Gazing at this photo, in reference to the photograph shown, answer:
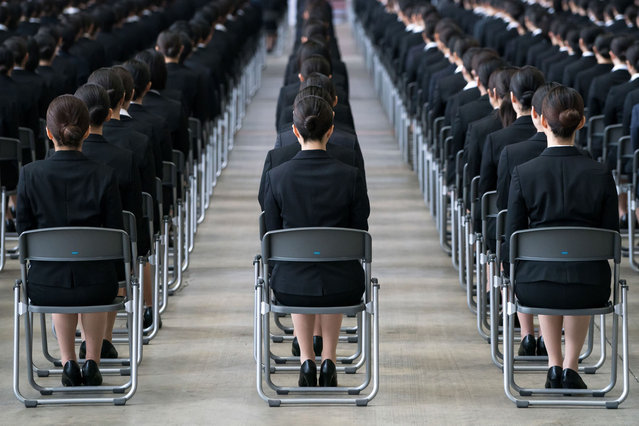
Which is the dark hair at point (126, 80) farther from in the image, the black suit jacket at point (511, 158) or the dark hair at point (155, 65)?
the black suit jacket at point (511, 158)

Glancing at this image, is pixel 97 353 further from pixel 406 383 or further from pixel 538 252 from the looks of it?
pixel 538 252

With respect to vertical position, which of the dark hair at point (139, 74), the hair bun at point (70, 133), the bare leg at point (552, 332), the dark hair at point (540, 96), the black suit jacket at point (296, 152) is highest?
the dark hair at point (139, 74)

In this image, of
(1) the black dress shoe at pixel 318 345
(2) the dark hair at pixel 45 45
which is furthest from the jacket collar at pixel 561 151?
(2) the dark hair at pixel 45 45

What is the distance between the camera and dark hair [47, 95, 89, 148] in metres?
5.49

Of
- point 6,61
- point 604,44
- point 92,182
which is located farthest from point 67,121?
point 604,44

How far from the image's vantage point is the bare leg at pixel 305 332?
5.57 m

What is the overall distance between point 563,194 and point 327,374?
1257mm

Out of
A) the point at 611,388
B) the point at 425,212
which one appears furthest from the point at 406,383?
the point at 425,212

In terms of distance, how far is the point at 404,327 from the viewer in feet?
22.9

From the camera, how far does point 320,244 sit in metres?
5.21

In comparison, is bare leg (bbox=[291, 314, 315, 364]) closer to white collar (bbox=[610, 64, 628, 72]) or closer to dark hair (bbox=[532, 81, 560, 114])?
dark hair (bbox=[532, 81, 560, 114])

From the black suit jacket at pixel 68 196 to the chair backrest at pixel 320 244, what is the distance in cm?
74

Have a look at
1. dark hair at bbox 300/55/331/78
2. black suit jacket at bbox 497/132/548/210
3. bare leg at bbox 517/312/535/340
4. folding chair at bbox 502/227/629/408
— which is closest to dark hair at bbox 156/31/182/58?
dark hair at bbox 300/55/331/78

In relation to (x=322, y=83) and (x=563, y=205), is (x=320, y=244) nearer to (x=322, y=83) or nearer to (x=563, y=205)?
(x=563, y=205)
